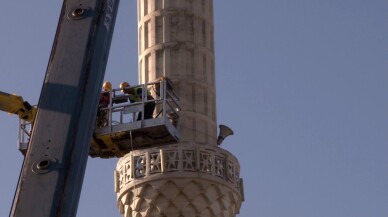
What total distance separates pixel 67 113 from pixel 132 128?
3.72 metres

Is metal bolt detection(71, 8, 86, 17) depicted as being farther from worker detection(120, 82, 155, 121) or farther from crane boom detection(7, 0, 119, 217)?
worker detection(120, 82, 155, 121)

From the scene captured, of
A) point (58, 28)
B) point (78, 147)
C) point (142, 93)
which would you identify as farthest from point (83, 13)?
point (142, 93)

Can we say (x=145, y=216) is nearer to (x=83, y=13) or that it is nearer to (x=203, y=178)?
(x=203, y=178)

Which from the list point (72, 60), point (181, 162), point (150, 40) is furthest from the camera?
point (150, 40)

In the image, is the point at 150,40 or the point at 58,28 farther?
the point at 150,40

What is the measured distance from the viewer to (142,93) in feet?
62.8

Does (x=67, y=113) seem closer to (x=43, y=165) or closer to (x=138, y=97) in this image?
(x=43, y=165)

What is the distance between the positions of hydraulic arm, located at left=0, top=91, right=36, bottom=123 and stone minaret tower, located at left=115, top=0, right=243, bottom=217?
5596 mm

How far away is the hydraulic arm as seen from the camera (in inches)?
637

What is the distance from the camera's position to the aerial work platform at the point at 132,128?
18.1 metres

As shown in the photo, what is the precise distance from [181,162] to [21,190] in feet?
28.9

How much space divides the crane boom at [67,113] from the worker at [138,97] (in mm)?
3182

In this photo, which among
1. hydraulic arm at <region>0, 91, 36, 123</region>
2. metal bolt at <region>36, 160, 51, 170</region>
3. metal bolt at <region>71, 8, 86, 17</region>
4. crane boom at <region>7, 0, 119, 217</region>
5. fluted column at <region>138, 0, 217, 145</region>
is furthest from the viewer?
fluted column at <region>138, 0, 217, 145</region>

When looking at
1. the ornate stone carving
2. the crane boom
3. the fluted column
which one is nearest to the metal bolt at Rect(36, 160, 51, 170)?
the crane boom
